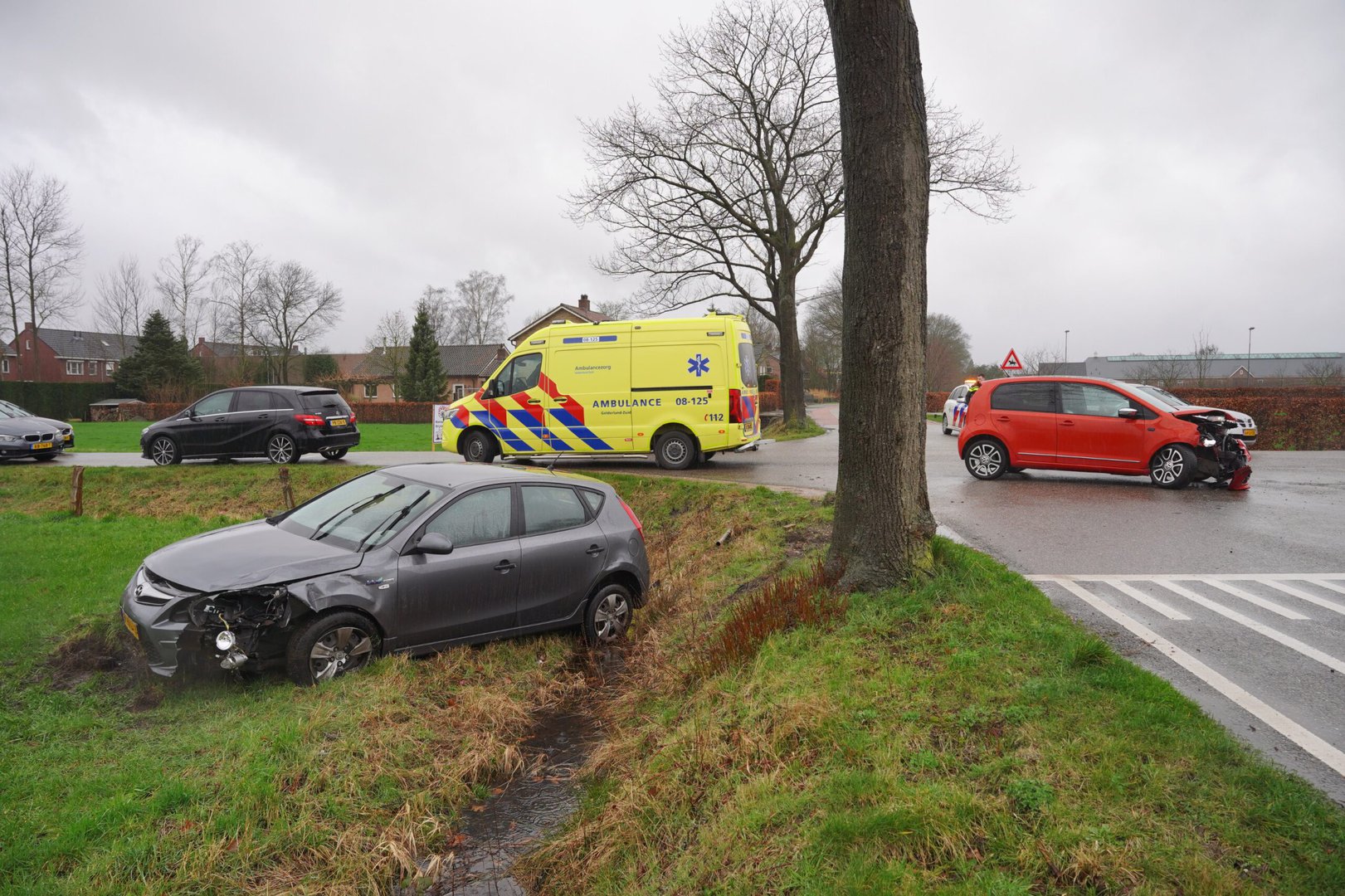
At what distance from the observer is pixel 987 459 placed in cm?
1294

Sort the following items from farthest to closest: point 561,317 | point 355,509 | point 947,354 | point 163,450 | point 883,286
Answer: point 947,354
point 561,317
point 163,450
point 355,509
point 883,286

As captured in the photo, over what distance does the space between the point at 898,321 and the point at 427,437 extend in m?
23.4

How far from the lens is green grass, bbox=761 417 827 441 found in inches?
980

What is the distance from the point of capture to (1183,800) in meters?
3.16

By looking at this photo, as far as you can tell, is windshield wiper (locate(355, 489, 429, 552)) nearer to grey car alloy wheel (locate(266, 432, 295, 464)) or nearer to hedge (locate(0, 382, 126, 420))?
grey car alloy wheel (locate(266, 432, 295, 464))

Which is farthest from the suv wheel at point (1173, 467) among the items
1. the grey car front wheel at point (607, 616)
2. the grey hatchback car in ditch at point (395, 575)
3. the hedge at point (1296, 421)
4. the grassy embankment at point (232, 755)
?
the hedge at point (1296, 421)

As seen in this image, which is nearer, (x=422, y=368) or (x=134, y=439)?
(x=134, y=439)

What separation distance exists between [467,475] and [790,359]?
21.2m

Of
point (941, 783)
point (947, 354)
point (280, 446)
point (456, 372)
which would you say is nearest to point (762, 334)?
point (947, 354)

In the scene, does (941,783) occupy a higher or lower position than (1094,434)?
lower

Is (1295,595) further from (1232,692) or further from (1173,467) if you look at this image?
(1173,467)

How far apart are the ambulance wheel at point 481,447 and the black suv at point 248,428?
3719 millimetres

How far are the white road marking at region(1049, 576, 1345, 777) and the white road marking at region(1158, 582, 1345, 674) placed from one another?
0.72m

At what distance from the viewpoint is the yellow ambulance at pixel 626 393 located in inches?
563
